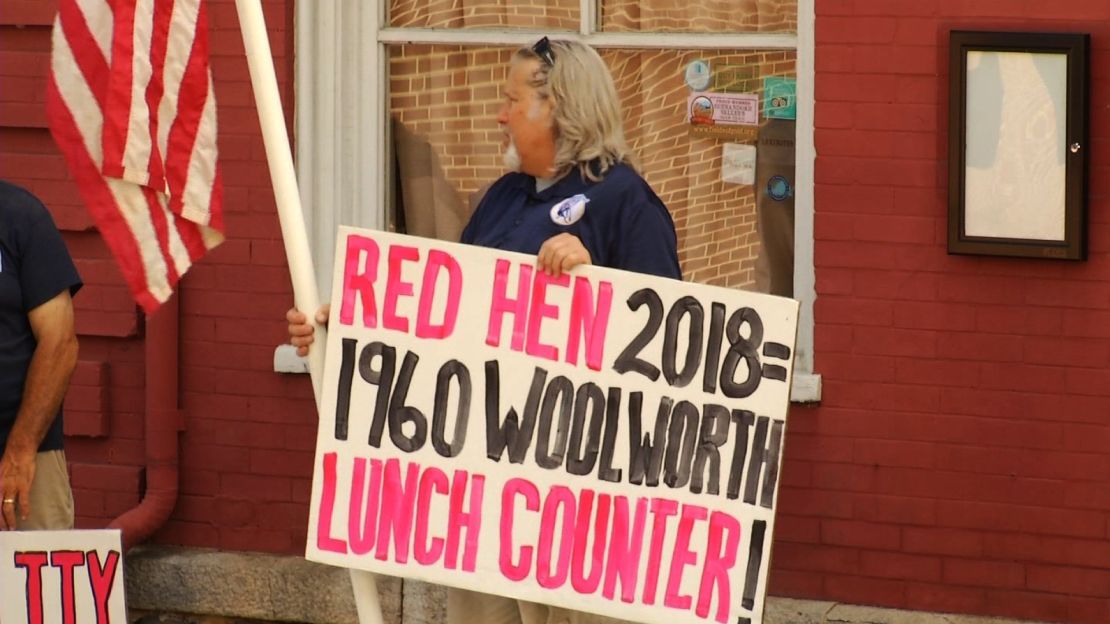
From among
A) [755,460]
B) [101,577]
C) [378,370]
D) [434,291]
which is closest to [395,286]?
[434,291]

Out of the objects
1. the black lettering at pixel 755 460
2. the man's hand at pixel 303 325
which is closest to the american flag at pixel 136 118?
the man's hand at pixel 303 325

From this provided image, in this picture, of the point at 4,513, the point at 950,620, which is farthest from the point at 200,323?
the point at 950,620

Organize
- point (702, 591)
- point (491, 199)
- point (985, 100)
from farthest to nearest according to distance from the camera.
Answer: point (985, 100) < point (491, 199) < point (702, 591)

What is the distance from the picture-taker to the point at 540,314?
14.5 feet

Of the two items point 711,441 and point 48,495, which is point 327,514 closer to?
point 711,441

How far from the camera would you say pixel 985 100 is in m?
5.95

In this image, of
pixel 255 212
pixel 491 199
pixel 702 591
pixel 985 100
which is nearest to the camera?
pixel 702 591

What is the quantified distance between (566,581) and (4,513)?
5.40 feet

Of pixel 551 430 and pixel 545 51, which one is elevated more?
pixel 545 51

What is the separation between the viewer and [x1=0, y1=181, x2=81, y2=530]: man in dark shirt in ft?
16.9

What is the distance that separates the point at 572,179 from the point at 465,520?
82 cm

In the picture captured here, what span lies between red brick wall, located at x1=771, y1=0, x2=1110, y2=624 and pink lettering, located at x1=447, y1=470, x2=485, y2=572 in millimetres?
2017

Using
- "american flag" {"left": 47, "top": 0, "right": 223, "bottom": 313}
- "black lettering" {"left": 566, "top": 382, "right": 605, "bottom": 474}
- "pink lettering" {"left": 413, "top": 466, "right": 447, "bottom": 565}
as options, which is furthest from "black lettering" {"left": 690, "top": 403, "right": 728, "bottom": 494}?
"american flag" {"left": 47, "top": 0, "right": 223, "bottom": 313}

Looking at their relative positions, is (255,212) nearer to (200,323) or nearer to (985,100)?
(200,323)
